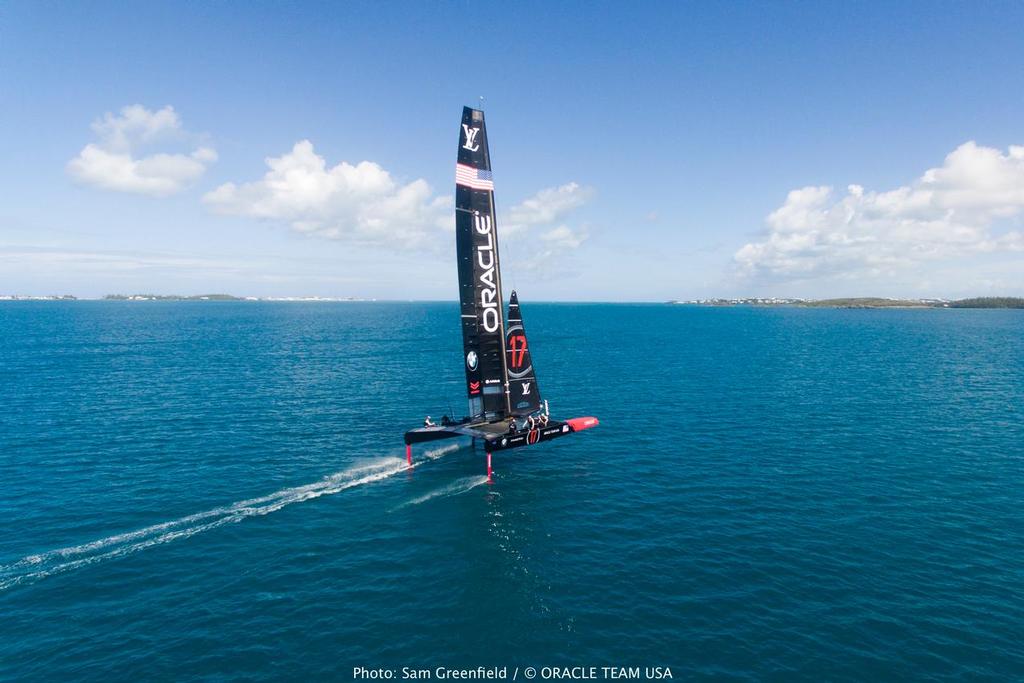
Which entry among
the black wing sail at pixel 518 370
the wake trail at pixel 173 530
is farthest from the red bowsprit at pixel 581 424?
the wake trail at pixel 173 530

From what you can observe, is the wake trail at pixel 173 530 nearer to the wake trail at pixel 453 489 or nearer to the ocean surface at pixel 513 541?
the ocean surface at pixel 513 541

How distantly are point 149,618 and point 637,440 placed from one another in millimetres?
36094

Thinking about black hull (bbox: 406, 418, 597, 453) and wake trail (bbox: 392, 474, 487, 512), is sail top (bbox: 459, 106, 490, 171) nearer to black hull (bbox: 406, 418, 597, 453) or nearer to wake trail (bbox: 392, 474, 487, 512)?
black hull (bbox: 406, 418, 597, 453)

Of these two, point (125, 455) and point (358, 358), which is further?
point (358, 358)

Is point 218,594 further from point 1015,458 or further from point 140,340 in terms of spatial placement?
point 140,340

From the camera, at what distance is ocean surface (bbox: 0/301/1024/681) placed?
19031mm

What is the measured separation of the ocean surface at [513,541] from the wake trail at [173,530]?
16cm

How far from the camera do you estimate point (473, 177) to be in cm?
3734

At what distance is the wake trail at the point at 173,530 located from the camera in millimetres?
23438

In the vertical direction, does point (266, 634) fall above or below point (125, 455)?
below

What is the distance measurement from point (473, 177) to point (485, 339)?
12889 mm

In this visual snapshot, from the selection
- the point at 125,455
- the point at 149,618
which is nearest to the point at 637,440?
the point at 149,618

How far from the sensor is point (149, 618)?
20.3 metres

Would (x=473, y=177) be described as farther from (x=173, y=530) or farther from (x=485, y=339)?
(x=173, y=530)
